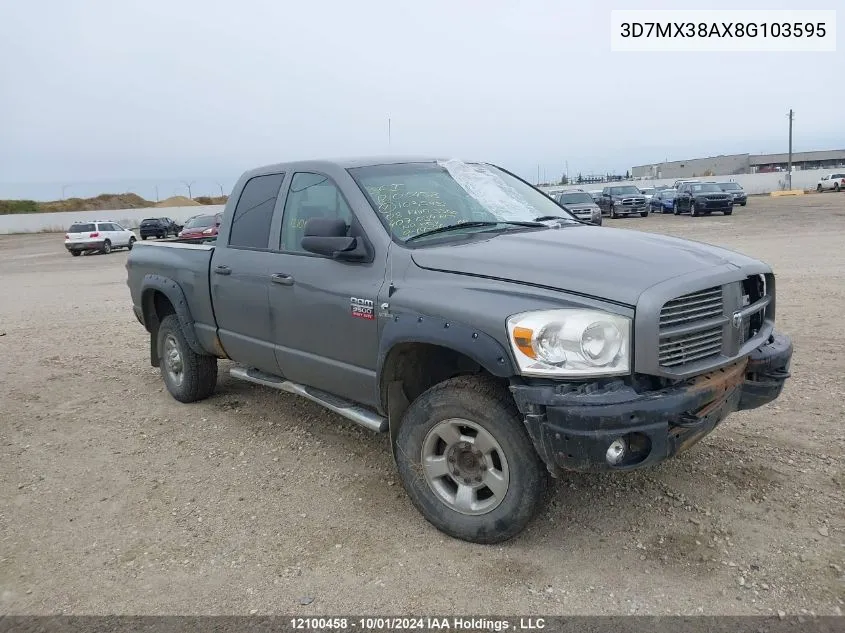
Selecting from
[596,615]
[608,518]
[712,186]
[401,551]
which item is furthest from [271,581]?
[712,186]

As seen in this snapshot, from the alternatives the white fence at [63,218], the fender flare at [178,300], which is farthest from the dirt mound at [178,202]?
the fender flare at [178,300]

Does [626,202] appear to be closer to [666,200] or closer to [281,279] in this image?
[666,200]

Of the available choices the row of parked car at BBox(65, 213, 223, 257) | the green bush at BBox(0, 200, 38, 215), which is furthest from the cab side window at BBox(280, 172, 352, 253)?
the green bush at BBox(0, 200, 38, 215)

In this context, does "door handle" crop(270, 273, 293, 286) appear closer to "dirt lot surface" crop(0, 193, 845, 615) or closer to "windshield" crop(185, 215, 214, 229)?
"dirt lot surface" crop(0, 193, 845, 615)

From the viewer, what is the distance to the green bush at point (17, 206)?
3056 inches

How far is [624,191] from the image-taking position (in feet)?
120

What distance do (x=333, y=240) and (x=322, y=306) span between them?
480 mm

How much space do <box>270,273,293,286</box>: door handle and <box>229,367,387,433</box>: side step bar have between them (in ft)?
2.32

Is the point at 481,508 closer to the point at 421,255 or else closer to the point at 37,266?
the point at 421,255

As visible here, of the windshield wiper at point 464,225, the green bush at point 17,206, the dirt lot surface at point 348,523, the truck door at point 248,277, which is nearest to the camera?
the dirt lot surface at point 348,523

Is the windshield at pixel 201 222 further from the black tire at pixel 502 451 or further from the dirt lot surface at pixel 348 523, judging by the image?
the black tire at pixel 502 451

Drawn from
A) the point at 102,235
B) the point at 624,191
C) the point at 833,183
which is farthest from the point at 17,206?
the point at 833,183

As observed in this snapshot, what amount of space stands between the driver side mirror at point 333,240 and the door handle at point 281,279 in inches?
21.2

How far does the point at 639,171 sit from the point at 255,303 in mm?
132584
